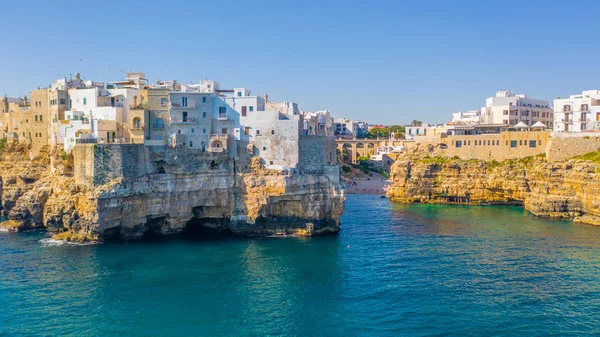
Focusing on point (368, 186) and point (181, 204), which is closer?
point (181, 204)

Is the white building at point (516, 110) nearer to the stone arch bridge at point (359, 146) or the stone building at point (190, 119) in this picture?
the stone arch bridge at point (359, 146)

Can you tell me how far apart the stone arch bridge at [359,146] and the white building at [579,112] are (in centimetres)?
4903

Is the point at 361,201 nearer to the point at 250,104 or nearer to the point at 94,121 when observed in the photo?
the point at 250,104

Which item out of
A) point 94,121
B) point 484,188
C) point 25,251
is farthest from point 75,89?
point 484,188

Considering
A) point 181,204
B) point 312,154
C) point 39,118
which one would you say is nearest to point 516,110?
point 312,154

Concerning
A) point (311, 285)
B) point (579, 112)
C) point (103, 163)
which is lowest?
point (311, 285)

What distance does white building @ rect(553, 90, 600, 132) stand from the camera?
74.2 metres

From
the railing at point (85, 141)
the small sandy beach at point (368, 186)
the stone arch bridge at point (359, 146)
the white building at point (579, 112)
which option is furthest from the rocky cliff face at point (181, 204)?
the stone arch bridge at point (359, 146)

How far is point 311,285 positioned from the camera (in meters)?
36.9

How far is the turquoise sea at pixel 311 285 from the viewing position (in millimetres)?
30203

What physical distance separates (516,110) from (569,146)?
25.7 m

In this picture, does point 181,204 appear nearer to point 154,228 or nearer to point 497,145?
point 154,228

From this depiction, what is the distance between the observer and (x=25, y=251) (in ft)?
146

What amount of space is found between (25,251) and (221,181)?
17386 mm
